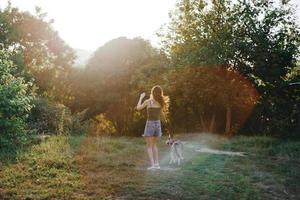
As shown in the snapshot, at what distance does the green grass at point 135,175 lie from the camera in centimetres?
1019

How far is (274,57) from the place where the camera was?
1051 inches

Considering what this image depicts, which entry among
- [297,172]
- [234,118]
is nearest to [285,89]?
[234,118]

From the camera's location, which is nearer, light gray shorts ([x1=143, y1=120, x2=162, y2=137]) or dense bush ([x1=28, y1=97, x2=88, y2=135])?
light gray shorts ([x1=143, y1=120, x2=162, y2=137])

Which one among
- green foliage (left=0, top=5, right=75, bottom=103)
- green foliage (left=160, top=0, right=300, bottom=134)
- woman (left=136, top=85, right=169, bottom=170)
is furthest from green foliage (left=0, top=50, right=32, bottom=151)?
green foliage (left=0, top=5, right=75, bottom=103)

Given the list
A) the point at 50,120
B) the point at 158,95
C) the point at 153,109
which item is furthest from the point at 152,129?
the point at 50,120

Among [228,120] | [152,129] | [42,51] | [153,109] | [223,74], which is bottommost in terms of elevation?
[152,129]

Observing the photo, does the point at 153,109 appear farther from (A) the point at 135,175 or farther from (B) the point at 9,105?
(B) the point at 9,105

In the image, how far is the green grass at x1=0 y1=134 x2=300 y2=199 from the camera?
10188 millimetres

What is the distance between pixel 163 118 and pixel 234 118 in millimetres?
17369

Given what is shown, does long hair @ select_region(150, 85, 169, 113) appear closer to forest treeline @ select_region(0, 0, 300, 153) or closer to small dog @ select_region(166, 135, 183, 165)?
small dog @ select_region(166, 135, 183, 165)

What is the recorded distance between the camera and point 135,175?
11977 millimetres

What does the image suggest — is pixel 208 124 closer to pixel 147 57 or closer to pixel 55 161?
pixel 147 57

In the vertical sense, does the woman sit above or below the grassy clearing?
above

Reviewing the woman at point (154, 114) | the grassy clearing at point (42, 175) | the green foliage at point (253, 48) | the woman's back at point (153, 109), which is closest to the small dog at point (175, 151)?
the woman at point (154, 114)
